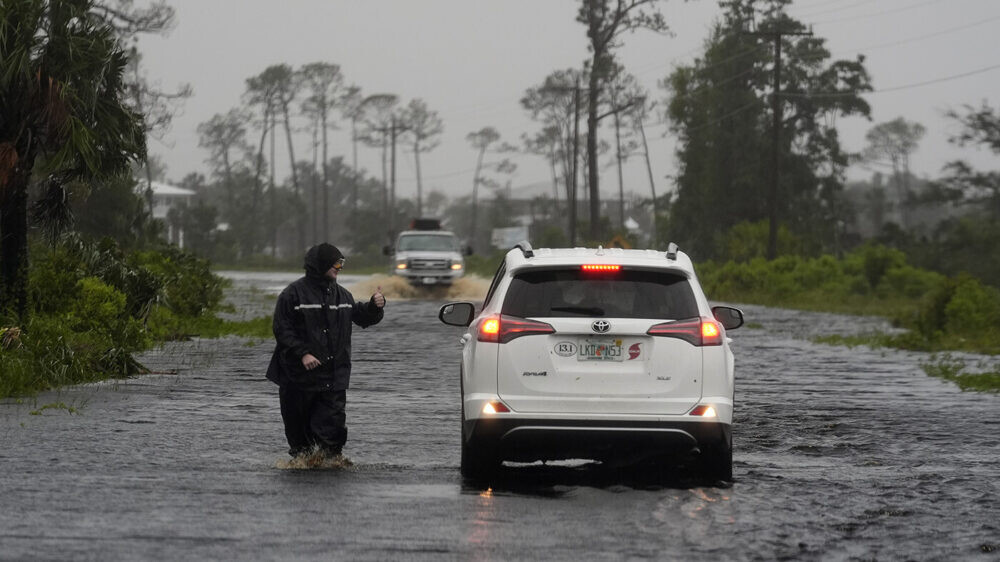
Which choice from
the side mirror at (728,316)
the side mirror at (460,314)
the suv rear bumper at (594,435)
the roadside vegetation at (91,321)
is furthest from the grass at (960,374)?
the roadside vegetation at (91,321)

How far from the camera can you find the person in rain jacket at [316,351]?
11.2m

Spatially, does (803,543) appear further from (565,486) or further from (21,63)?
(21,63)

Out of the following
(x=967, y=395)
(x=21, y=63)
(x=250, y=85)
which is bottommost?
(x=967, y=395)

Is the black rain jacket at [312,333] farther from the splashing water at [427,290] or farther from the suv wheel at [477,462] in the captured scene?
the splashing water at [427,290]

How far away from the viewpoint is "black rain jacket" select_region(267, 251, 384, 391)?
11234 mm

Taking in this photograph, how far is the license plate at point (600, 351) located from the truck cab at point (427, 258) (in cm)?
3815

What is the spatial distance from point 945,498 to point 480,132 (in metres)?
142

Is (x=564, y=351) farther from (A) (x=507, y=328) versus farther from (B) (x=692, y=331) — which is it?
(B) (x=692, y=331)

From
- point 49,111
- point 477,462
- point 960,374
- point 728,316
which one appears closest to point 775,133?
point 960,374

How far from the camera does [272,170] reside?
134m

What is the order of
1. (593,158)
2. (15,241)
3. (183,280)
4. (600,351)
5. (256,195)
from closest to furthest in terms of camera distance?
(600,351), (15,241), (183,280), (593,158), (256,195)

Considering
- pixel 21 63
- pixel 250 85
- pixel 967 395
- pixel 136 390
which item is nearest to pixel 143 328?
pixel 21 63

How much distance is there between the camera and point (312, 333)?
36.8ft

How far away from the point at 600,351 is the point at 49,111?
45.5 ft
